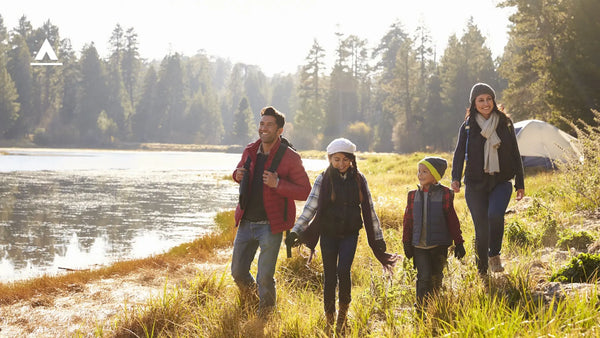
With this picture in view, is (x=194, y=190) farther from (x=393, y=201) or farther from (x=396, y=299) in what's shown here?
(x=396, y=299)

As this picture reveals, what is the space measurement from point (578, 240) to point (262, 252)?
3926 millimetres

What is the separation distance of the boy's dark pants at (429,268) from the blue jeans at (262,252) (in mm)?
1297

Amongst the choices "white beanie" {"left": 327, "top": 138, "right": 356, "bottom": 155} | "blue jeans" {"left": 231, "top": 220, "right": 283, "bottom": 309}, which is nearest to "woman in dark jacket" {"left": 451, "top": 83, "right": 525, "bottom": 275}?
"white beanie" {"left": 327, "top": 138, "right": 356, "bottom": 155}

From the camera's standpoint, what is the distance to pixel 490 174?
479 cm

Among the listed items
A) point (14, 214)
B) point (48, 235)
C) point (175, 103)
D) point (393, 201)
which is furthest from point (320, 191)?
point (175, 103)

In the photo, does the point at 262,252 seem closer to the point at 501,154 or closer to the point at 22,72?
the point at 501,154

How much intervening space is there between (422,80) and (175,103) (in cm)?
5071

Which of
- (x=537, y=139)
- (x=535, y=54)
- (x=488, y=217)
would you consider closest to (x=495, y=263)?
Result: (x=488, y=217)

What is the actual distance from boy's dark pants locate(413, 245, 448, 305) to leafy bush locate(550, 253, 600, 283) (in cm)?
112

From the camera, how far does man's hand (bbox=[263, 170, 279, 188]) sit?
173 inches

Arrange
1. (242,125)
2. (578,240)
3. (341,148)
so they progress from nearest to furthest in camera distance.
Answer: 1. (341,148)
2. (578,240)
3. (242,125)

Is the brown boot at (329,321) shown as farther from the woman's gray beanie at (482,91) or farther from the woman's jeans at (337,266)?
the woman's gray beanie at (482,91)

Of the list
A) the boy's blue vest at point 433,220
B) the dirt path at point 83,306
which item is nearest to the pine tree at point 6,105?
the dirt path at point 83,306

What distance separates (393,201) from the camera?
11797mm
